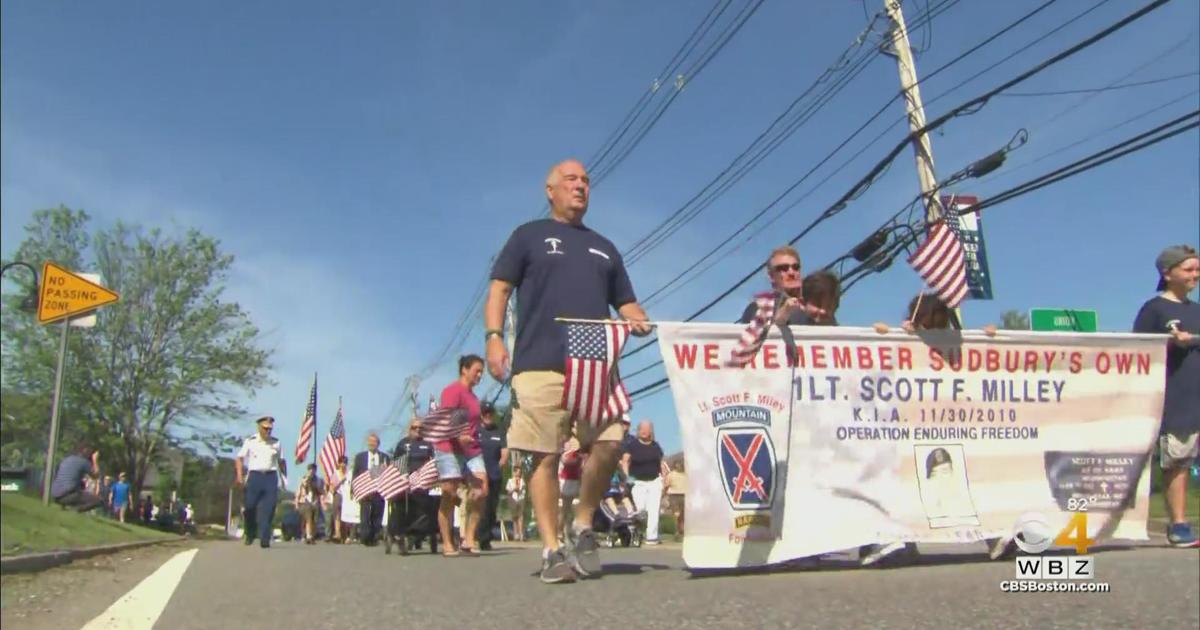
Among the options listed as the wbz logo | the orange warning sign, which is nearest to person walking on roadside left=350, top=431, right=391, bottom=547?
the orange warning sign

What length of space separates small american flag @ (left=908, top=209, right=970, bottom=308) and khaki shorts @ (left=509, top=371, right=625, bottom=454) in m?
2.38

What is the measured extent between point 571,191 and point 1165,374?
12.3ft

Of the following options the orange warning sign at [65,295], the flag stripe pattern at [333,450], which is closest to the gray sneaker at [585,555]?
the orange warning sign at [65,295]

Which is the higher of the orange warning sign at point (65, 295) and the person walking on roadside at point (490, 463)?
the orange warning sign at point (65, 295)

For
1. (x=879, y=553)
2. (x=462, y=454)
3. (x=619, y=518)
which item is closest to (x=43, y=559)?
(x=462, y=454)

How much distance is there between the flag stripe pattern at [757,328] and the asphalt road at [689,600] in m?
1.11

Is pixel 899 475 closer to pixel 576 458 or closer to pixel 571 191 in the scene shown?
pixel 571 191

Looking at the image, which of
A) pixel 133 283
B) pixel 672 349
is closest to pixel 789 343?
pixel 672 349

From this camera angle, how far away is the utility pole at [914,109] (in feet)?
54.5

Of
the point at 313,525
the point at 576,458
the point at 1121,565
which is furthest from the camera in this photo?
the point at 313,525

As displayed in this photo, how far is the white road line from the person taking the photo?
3908mm

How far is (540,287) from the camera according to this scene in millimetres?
4902

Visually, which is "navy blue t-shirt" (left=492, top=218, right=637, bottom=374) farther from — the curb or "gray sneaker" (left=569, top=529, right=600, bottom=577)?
the curb

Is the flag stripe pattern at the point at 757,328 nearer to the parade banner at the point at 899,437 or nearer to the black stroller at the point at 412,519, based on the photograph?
the parade banner at the point at 899,437
